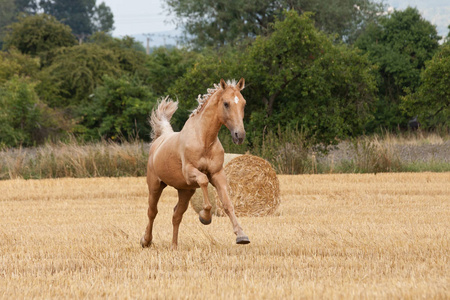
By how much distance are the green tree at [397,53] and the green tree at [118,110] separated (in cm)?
1397

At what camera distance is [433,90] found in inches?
1231

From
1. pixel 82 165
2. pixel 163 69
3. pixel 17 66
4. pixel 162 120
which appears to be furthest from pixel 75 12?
pixel 162 120

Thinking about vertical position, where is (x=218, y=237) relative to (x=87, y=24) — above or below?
below

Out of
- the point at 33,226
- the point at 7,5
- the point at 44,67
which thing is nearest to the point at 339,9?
the point at 44,67

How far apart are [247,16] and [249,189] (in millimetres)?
33537

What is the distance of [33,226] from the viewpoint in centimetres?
1136

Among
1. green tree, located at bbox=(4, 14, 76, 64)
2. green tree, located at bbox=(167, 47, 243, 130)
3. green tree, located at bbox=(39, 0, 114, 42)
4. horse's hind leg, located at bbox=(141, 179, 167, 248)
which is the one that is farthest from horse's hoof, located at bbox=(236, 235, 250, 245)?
green tree, located at bbox=(39, 0, 114, 42)

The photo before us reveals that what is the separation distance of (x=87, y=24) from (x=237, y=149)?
7199cm

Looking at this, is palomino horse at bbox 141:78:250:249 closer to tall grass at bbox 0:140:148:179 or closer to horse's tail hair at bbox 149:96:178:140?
horse's tail hair at bbox 149:96:178:140

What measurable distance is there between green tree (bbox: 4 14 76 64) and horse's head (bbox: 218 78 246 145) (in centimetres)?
4055

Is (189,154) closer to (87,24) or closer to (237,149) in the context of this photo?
(237,149)

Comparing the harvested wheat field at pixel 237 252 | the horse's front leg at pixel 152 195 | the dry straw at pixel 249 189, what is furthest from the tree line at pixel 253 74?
the dry straw at pixel 249 189

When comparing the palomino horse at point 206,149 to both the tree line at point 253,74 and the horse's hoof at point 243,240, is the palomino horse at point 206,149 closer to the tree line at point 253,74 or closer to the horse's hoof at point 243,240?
the horse's hoof at point 243,240

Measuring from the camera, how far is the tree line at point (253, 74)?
2486 cm
